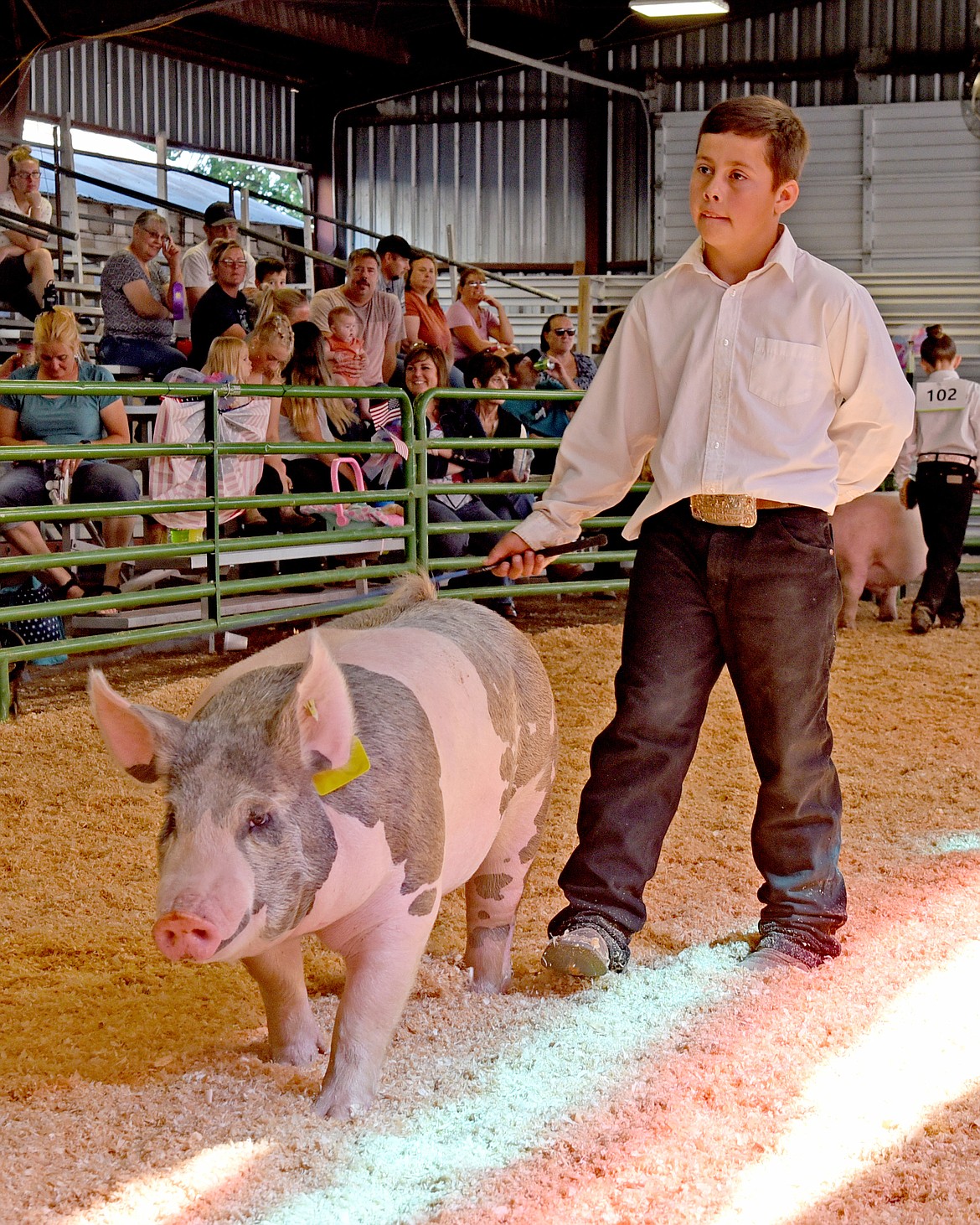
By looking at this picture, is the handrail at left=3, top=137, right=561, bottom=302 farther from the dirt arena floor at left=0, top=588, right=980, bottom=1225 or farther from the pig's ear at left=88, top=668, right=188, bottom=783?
the pig's ear at left=88, top=668, right=188, bottom=783

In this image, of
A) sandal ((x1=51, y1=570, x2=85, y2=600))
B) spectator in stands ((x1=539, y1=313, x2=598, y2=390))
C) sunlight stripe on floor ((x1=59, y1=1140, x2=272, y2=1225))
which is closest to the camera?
sunlight stripe on floor ((x1=59, y1=1140, x2=272, y2=1225))

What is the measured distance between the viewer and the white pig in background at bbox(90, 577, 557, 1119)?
76.4 inches

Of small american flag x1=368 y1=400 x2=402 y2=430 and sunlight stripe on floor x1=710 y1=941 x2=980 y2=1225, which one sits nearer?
sunlight stripe on floor x1=710 y1=941 x2=980 y2=1225

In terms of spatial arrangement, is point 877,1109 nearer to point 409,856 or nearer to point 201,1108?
point 409,856

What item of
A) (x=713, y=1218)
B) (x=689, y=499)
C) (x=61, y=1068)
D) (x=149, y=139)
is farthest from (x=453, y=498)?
(x=149, y=139)

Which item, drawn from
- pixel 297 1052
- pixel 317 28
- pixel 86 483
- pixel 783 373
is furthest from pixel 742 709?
pixel 317 28

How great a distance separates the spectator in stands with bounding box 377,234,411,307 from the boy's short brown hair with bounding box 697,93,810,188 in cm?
603

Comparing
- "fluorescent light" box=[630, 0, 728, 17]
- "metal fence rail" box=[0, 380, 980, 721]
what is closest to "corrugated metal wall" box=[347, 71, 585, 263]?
"fluorescent light" box=[630, 0, 728, 17]

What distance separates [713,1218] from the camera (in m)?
1.84

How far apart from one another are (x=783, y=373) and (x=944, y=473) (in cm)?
487

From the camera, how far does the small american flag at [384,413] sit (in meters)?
6.72

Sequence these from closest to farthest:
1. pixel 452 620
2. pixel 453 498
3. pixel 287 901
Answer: pixel 287 901 < pixel 452 620 < pixel 453 498

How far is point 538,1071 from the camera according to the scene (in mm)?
2283

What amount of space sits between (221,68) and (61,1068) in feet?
48.6
